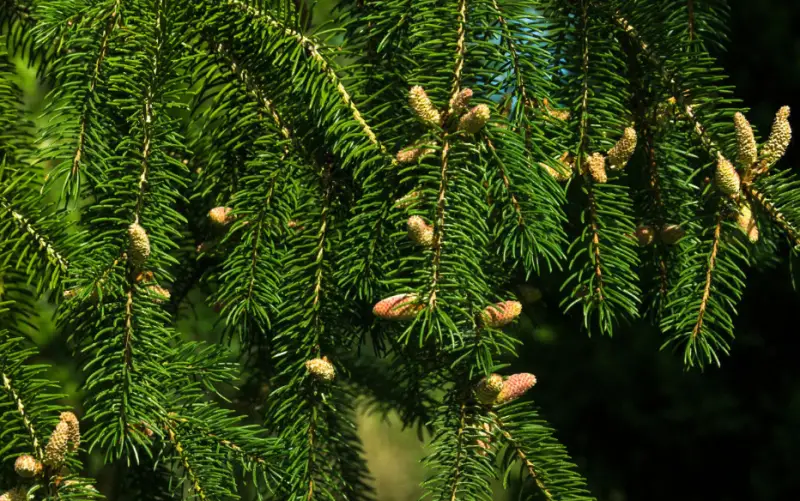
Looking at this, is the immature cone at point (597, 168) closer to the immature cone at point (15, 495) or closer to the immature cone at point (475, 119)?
the immature cone at point (475, 119)

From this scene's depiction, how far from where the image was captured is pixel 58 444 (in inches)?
20.6

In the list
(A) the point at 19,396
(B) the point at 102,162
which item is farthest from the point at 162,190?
(A) the point at 19,396

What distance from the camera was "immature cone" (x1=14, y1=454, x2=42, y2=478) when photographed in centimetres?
52

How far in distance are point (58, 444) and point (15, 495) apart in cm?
5

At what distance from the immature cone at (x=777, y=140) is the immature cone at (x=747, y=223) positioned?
4 cm

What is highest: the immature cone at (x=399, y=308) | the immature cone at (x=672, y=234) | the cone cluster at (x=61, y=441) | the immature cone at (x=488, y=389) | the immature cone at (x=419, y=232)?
the immature cone at (x=419, y=232)

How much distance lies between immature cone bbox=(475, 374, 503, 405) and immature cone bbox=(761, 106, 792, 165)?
0.82 ft

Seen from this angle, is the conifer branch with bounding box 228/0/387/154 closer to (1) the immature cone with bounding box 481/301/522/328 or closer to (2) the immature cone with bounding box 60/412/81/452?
(1) the immature cone with bounding box 481/301/522/328

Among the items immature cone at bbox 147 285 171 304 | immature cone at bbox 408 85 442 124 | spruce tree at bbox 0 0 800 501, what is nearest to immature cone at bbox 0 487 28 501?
spruce tree at bbox 0 0 800 501

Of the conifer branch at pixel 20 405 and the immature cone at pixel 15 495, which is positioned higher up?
the conifer branch at pixel 20 405

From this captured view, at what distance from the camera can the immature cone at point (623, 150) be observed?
589mm

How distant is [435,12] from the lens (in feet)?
1.93

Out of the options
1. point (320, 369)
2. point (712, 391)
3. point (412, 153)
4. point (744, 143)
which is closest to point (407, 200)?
point (412, 153)

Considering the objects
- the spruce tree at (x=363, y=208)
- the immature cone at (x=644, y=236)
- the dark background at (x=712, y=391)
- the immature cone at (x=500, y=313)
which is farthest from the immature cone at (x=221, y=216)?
the dark background at (x=712, y=391)
